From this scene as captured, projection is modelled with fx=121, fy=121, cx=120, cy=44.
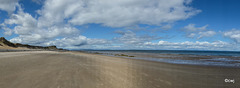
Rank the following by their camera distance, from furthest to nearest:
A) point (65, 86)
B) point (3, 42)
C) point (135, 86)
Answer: point (3, 42), point (135, 86), point (65, 86)

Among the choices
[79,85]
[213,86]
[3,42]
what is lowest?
Answer: [213,86]

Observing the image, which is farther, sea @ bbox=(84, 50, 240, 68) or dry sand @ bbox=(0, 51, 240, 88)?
sea @ bbox=(84, 50, 240, 68)

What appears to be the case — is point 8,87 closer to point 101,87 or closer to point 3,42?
point 101,87

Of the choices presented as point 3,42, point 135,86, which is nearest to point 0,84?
point 135,86

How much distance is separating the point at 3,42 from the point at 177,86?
403 ft

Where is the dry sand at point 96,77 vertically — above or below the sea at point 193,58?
above

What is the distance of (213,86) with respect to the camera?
23.6 ft

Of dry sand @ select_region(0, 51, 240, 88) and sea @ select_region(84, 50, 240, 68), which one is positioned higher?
dry sand @ select_region(0, 51, 240, 88)

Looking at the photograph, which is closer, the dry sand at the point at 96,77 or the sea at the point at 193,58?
the dry sand at the point at 96,77

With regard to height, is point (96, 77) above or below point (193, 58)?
above

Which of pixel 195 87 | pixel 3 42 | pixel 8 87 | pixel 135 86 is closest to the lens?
pixel 8 87

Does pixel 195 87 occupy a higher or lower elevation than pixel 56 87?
lower

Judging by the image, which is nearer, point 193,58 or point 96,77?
point 96,77

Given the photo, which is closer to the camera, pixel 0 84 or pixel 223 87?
pixel 0 84
